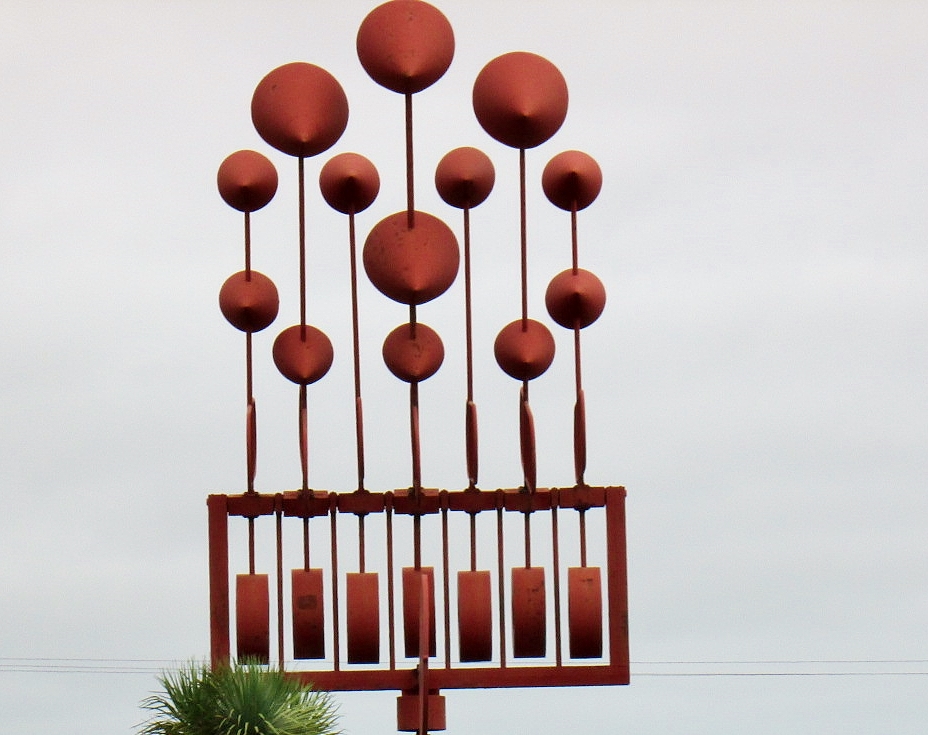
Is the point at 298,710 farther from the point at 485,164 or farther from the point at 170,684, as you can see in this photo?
the point at 485,164

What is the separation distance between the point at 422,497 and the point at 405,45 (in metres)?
2.83

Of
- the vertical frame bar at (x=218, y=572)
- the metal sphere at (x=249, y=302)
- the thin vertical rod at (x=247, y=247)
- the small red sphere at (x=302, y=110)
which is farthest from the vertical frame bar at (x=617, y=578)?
the small red sphere at (x=302, y=110)

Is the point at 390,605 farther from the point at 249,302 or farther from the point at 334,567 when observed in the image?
the point at 249,302

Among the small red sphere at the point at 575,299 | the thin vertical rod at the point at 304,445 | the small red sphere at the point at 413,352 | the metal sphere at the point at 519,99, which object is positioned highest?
the metal sphere at the point at 519,99

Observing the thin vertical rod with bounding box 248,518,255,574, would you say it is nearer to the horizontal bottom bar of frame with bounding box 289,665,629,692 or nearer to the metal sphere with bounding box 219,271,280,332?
the horizontal bottom bar of frame with bounding box 289,665,629,692

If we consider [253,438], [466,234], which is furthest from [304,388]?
[466,234]

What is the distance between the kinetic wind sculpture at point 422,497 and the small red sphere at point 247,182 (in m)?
0.35

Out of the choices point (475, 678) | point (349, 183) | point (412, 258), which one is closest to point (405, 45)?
point (349, 183)

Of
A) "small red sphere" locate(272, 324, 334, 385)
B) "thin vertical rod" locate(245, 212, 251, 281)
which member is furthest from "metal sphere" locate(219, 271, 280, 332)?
"small red sphere" locate(272, 324, 334, 385)

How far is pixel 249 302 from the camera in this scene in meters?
16.1

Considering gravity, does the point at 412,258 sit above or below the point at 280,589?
above

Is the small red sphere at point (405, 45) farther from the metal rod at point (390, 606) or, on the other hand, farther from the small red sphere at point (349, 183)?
the metal rod at point (390, 606)

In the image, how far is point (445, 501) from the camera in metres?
15.4

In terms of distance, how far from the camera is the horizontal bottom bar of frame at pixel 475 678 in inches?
603
